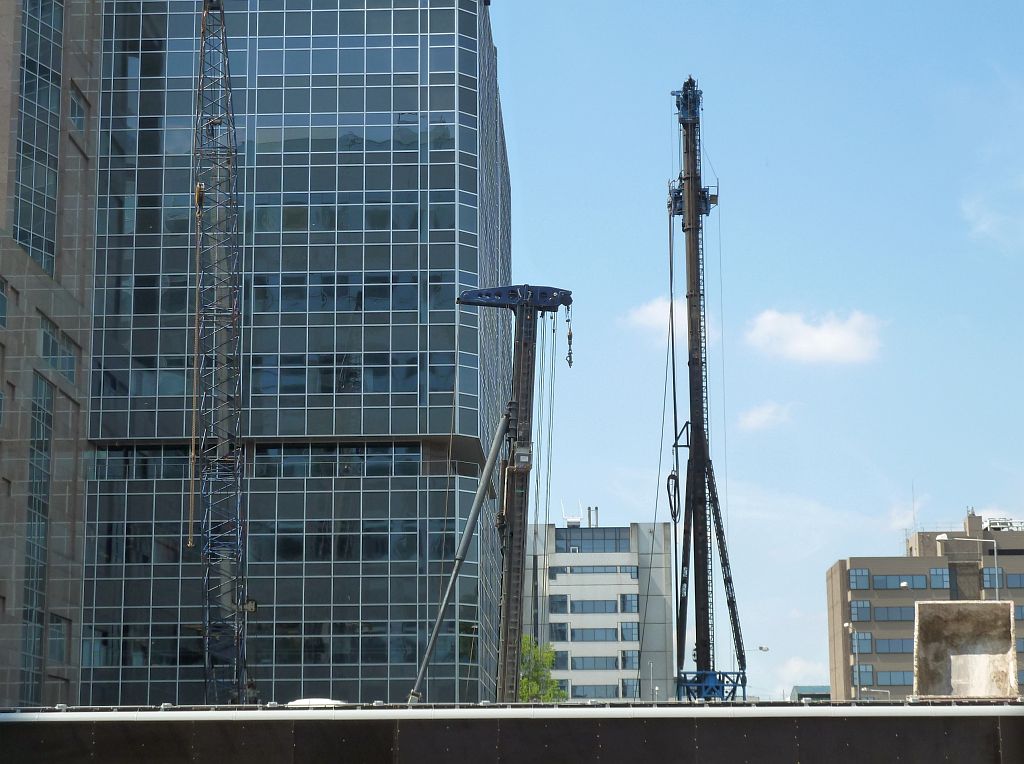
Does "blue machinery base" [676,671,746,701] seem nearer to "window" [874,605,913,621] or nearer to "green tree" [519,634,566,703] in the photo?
"green tree" [519,634,566,703]

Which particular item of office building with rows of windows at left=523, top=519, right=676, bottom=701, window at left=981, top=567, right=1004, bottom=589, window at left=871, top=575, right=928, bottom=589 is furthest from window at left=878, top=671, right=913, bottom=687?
office building with rows of windows at left=523, top=519, right=676, bottom=701

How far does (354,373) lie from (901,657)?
89844 millimetres

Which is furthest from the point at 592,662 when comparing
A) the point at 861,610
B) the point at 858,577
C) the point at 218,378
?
the point at 218,378

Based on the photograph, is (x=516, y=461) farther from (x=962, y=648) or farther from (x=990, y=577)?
(x=990, y=577)

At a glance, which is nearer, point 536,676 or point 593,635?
point 536,676

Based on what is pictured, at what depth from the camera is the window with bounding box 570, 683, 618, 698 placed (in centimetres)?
17625

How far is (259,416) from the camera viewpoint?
9619 cm

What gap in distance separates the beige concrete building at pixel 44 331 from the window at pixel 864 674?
94.9 m

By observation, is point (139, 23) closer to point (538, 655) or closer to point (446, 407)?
point (446, 407)

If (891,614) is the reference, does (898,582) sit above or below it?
above

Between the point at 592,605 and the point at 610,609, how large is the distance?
212 centimetres

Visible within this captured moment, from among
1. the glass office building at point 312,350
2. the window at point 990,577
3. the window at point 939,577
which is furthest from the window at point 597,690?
the glass office building at point 312,350

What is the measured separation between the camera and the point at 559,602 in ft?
588

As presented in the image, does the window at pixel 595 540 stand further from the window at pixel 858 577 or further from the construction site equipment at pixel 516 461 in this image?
the construction site equipment at pixel 516 461
